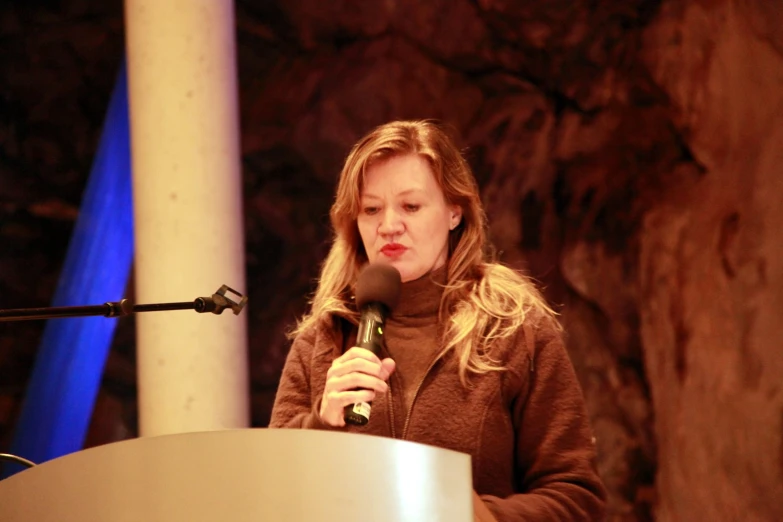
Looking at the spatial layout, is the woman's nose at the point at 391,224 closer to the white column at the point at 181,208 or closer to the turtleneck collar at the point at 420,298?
the turtleneck collar at the point at 420,298

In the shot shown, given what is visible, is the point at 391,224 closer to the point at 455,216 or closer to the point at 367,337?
the point at 455,216

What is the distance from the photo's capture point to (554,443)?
1.49 meters

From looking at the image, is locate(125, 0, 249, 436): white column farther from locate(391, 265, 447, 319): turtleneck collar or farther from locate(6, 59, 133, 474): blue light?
locate(391, 265, 447, 319): turtleneck collar

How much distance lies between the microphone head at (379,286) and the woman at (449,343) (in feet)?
0.35

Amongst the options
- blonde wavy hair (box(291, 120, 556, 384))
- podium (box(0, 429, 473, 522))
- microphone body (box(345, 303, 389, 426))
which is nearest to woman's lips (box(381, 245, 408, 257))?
blonde wavy hair (box(291, 120, 556, 384))

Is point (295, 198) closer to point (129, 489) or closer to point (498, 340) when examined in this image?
point (498, 340)

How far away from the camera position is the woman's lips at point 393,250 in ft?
5.38

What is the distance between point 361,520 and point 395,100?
3017 millimetres

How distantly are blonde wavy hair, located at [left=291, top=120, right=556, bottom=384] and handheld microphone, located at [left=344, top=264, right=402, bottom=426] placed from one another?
16 cm

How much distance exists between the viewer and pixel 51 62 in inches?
143

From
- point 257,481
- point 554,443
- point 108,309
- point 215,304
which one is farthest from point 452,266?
point 257,481

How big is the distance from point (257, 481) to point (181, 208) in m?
2.17

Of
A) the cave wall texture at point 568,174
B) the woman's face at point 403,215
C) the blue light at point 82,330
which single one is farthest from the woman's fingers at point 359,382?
the blue light at point 82,330

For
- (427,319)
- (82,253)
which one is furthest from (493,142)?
(427,319)
